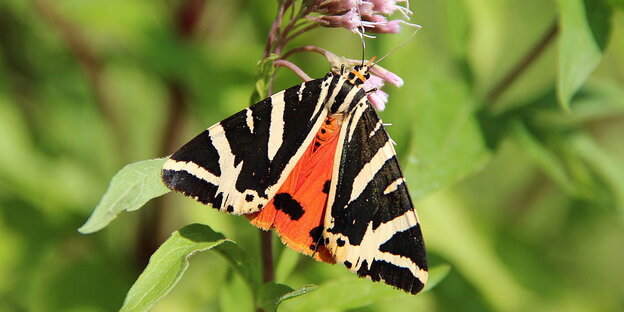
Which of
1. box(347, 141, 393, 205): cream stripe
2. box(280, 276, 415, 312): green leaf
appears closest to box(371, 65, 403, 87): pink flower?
box(347, 141, 393, 205): cream stripe

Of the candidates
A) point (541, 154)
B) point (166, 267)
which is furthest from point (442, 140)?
point (166, 267)

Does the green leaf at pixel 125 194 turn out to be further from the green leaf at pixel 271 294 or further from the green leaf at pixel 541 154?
the green leaf at pixel 541 154

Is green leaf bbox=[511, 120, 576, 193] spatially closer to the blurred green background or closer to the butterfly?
the blurred green background

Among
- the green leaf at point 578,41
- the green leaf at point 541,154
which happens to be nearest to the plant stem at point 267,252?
the green leaf at point 578,41

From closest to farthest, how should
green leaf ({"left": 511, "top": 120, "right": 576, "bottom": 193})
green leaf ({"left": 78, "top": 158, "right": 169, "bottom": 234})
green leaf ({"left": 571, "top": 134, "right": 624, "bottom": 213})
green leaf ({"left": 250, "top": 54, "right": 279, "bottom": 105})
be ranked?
green leaf ({"left": 78, "top": 158, "right": 169, "bottom": 234}), green leaf ({"left": 250, "top": 54, "right": 279, "bottom": 105}), green leaf ({"left": 511, "top": 120, "right": 576, "bottom": 193}), green leaf ({"left": 571, "top": 134, "right": 624, "bottom": 213})

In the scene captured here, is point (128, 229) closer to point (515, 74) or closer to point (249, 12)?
point (249, 12)

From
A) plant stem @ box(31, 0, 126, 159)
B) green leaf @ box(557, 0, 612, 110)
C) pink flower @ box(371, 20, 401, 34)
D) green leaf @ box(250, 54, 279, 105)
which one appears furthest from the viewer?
plant stem @ box(31, 0, 126, 159)

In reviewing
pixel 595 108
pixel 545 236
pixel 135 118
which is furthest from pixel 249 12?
pixel 545 236
